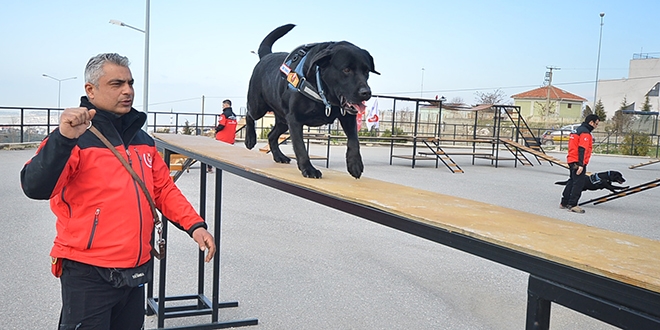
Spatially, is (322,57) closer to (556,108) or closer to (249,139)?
(249,139)

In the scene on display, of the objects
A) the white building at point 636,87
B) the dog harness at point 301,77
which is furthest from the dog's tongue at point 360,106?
the white building at point 636,87

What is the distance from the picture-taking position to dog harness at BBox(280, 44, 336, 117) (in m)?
3.25

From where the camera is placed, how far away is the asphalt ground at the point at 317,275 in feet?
13.6

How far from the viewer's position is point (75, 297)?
2.21m

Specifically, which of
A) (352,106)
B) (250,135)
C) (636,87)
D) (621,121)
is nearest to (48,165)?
(352,106)

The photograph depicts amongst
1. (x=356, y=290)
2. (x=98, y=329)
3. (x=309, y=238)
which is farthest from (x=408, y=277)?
(x=98, y=329)

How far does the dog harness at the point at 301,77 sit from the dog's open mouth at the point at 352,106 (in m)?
0.13

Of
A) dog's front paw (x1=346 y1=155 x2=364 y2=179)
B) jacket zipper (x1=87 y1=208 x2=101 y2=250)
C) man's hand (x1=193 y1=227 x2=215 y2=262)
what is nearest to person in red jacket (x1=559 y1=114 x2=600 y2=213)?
dog's front paw (x1=346 y1=155 x2=364 y2=179)

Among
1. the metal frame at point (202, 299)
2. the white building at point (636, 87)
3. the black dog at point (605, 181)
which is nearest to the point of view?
the metal frame at point (202, 299)

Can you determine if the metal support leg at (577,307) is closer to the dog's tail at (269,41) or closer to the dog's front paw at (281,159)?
the dog's front paw at (281,159)

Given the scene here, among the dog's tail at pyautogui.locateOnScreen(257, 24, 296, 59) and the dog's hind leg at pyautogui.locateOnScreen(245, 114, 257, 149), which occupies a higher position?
the dog's tail at pyautogui.locateOnScreen(257, 24, 296, 59)

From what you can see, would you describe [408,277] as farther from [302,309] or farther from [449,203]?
[449,203]

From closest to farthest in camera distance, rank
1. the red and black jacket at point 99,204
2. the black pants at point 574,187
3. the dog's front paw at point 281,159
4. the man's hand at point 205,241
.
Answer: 1. the red and black jacket at point 99,204
2. the man's hand at point 205,241
3. the dog's front paw at point 281,159
4. the black pants at point 574,187

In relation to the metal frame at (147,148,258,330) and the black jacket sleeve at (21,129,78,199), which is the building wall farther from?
the black jacket sleeve at (21,129,78,199)
